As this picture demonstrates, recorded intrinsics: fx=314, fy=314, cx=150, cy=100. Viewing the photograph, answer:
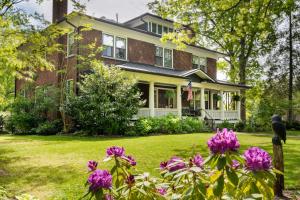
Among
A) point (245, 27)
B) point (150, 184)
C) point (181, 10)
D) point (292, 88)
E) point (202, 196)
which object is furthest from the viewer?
point (292, 88)

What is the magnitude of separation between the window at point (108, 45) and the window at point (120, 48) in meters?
0.48

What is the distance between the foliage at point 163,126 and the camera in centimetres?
1880

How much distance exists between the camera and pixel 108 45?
930 inches

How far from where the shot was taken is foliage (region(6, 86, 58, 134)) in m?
22.0

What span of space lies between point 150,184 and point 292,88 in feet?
123

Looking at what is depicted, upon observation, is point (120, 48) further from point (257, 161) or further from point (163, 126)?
point (257, 161)

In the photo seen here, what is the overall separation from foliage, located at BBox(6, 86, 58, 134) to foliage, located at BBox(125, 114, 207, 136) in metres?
6.49

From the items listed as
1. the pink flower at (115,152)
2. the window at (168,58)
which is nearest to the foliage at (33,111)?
the window at (168,58)

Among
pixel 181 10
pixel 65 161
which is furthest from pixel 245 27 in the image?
pixel 65 161

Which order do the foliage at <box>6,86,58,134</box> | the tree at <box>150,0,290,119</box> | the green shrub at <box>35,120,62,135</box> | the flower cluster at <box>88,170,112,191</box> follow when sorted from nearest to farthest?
1. the flower cluster at <box>88,170,112,191</box>
2. the tree at <box>150,0,290,119</box>
3. the green shrub at <box>35,120,62,135</box>
4. the foliage at <box>6,86,58,134</box>

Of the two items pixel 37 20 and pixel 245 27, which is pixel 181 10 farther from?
pixel 37 20

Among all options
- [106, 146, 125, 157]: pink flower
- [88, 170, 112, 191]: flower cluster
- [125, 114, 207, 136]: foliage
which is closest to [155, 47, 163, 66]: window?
[125, 114, 207, 136]: foliage

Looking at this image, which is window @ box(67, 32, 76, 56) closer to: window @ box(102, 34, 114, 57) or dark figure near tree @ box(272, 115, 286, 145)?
window @ box(102, 34, 114, 57)

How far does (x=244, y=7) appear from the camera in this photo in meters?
13.5
